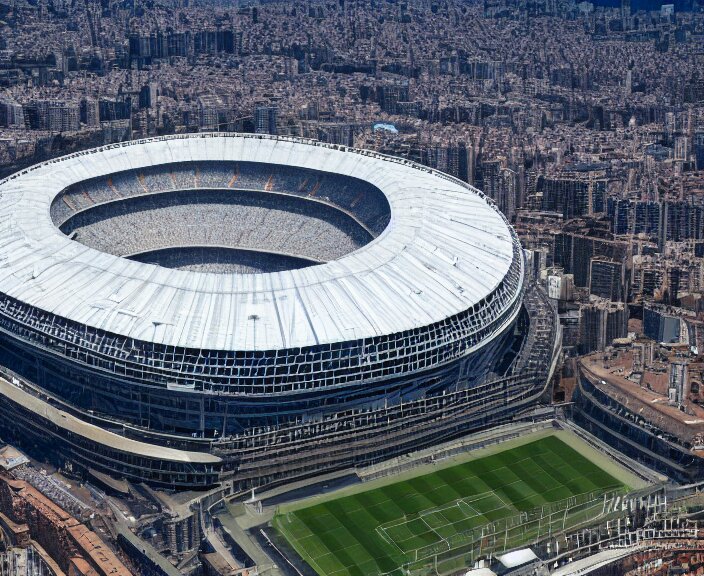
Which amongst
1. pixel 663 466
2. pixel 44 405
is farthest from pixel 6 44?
pixel 663 466

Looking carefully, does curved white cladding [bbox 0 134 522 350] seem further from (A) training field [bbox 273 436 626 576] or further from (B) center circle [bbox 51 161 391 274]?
(A) training field [bbox 273 436 626 576]

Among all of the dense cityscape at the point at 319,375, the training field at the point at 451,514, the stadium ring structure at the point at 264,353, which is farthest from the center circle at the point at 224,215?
the training field at the point at 451,514

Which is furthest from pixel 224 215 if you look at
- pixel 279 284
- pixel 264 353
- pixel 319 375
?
pixel 319 375

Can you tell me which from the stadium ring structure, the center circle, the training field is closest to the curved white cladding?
the stadium ring structure

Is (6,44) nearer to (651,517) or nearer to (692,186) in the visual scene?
(692,186)

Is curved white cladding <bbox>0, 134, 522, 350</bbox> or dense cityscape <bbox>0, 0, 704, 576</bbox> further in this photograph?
curved white cladding <bbox>0, 134, 522, 350</bbox>

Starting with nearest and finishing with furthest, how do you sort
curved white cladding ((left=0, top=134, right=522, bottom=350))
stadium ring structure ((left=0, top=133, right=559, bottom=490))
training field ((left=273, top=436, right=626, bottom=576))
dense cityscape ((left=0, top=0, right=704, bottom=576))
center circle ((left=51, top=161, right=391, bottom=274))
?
training field ((left=273, top=436, right=626, bottom=576))
dense cityscape ((left=0, top=0, right=704, bottom=576))
stadium ring structure ((left=0, top=133, right=559, bottom=490))
curved white cladding ((left=0, top=134, right=522, bottom=350))
center circle ((left=51, top=161, right=391, bottom=274))

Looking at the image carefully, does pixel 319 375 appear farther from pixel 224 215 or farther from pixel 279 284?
pixel 224 215
